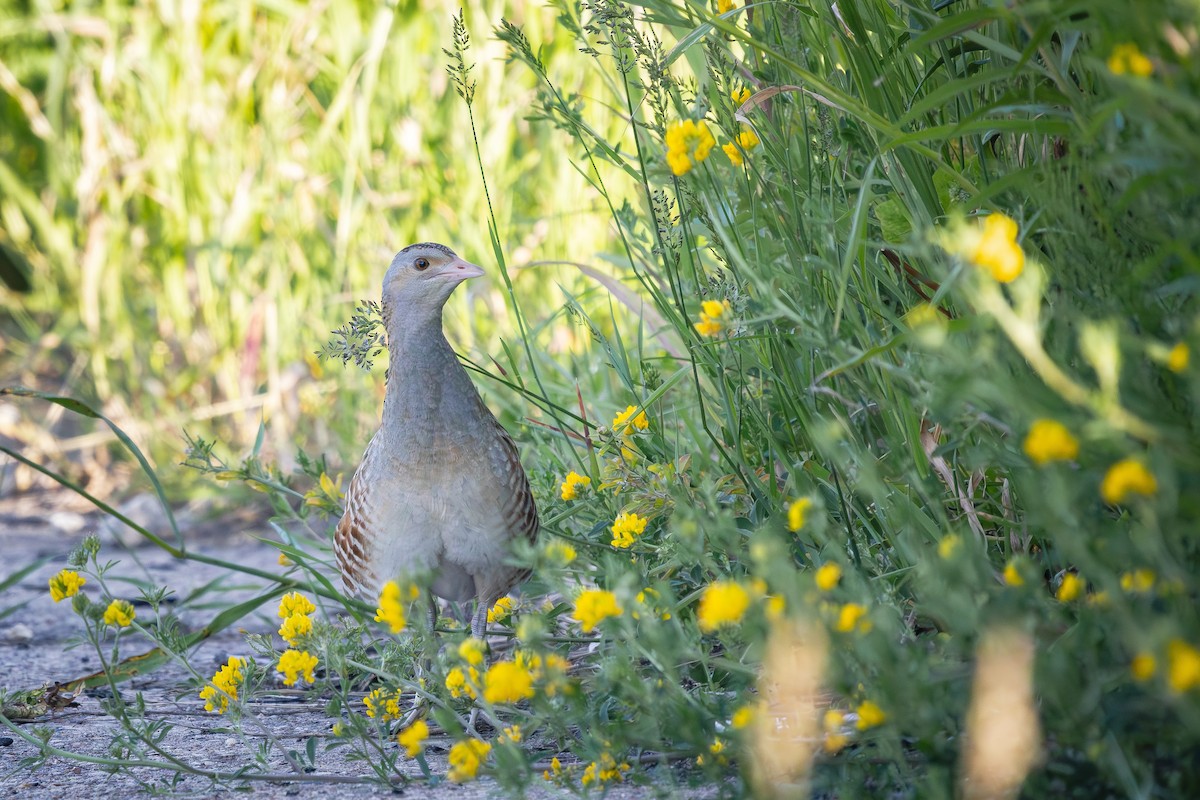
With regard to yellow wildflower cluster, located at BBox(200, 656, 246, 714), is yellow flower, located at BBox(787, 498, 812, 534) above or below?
below

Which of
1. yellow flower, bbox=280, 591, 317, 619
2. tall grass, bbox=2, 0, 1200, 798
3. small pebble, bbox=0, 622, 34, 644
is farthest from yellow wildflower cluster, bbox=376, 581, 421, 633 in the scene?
small pebble, bbox=0, 622, 34, 644

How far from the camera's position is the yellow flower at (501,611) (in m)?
2.75

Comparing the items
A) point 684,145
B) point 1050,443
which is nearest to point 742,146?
point 684,145

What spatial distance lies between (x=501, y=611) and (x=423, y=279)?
896mm

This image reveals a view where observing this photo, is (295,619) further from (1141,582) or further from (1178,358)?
(1178,358)

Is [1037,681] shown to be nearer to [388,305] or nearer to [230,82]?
[388,305]

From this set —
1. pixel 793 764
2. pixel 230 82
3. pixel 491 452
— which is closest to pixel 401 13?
pixel 230 82

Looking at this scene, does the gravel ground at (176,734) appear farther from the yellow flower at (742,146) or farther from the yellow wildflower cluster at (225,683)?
the yellow flower at (742,146)

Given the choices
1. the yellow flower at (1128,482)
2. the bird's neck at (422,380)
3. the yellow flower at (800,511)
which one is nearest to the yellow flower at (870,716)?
the yellow flower at (800,511)

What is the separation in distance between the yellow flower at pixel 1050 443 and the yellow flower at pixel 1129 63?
0.39 meters

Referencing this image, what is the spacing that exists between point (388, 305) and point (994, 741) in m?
2.17

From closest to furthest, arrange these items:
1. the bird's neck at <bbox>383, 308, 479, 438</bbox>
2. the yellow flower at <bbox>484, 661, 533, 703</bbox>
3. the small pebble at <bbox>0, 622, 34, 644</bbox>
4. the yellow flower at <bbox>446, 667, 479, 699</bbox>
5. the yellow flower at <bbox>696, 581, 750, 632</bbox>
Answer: the yellow flower at <bbox>696, 581, 750, 632</bbox> → the yellow flower at <bbox>484, 661, 533, 703</bbox> → the yellow flower at <bbox>446, 667, 479, 699</bbox> → the bird's neck at <bbox>383, 308, 479, 438</bbox> → the small pebble at <bbox>0, 622, 34, 644</bbox>

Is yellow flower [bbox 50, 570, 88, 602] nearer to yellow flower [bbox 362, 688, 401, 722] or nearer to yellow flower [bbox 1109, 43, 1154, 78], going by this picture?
yellow flower [bbox 362, 688, 401, 722]

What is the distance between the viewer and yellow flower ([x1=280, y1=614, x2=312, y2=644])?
1977 mm
